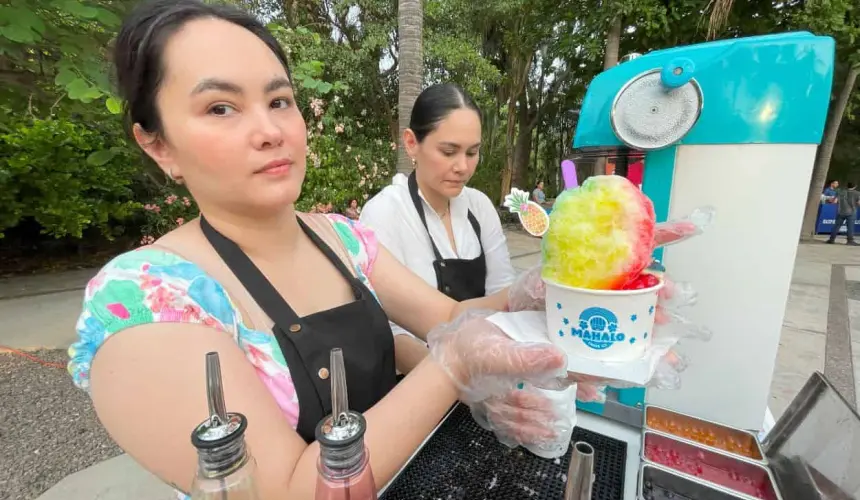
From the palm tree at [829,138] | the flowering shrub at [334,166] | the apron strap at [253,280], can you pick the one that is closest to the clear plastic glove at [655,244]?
the apron strap at [253,280]

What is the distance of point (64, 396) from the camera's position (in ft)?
9.91

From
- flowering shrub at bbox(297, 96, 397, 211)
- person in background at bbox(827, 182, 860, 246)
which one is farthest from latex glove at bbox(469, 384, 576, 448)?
person in background at bbox(827, 182, 860, 246)

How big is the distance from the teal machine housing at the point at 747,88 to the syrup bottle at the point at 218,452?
106 centimetres

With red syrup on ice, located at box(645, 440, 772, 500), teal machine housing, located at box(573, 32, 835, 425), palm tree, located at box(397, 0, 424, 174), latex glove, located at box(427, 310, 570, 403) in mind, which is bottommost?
red syrup on ice, located at box(645, 440, 772, 500)

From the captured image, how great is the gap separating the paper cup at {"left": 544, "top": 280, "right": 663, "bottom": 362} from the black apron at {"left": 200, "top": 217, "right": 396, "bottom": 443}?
1.56 ft

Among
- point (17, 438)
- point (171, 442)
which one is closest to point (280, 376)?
point (171, 442)

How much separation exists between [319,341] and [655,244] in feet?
2.70

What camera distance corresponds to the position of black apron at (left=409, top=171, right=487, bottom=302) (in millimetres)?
1991

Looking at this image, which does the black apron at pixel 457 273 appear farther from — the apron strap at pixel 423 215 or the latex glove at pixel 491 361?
the latex glove at pixel 491 361

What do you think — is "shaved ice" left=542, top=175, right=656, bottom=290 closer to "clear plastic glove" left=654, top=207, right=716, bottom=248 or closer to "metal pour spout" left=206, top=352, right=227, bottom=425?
"clear plastic glove" left=654, top=207, right=716, bottom=248

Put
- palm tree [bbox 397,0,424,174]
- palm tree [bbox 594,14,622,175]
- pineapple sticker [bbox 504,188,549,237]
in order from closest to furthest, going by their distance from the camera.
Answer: pineapple sticker [bbox 504,188,549,237], palm tree [bbox 397,0,424,174], palm tree [bbox 594,14,622,175]

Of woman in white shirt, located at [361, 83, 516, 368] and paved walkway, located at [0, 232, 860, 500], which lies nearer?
woman in white shirt, located at [361, 83, 516, 368]

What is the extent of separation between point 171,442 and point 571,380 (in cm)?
77

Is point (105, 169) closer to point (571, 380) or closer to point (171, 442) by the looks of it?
point (171, 442)
